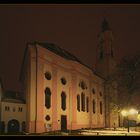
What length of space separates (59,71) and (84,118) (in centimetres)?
518

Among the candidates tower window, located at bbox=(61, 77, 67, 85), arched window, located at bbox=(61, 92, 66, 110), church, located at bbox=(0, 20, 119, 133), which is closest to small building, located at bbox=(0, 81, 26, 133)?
church, located at bbox=(0, 20, 119, 133)

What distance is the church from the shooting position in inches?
1054

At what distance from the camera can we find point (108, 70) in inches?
1449

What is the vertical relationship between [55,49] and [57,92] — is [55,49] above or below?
above

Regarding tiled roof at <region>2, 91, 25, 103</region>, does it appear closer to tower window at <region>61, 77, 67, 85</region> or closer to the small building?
the small building

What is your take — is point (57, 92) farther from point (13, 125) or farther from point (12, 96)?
point (13, 125)

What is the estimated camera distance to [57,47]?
26078 mm

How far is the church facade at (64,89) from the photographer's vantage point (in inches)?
1068

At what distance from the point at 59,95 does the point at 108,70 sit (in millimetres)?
9013

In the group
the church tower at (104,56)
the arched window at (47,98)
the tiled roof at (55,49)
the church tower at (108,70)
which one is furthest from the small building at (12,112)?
the church tower at (104,56)

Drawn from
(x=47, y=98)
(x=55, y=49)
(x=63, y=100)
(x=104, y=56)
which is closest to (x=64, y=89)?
(x=63, y=100)

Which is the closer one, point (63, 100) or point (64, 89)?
point (63, 100)

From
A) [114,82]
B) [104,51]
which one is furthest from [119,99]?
[104,51]
